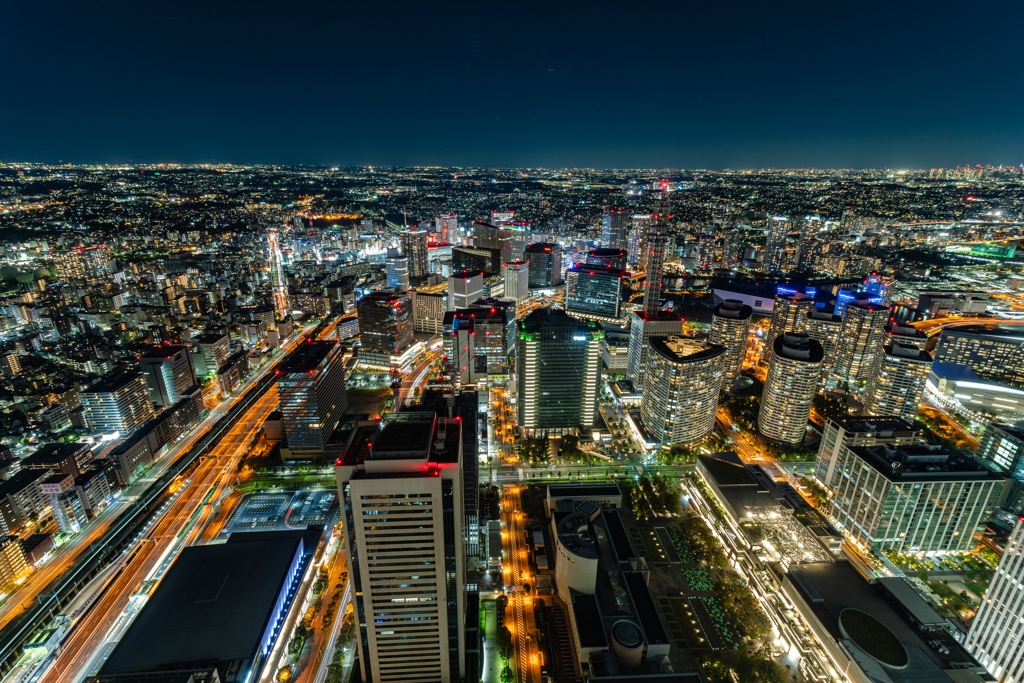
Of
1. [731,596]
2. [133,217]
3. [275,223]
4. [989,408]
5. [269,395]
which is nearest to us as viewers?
[731,596]

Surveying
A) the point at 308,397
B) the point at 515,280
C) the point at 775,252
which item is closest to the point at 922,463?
the point at 308,397

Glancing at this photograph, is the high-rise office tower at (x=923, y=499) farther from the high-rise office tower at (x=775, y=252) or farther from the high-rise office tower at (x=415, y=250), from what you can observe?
the high-rise office tower at (x=415, y=250)

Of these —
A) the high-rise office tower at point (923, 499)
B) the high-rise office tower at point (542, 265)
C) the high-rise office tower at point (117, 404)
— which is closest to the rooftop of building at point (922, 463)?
the high-rise office tower at point (923, 499)

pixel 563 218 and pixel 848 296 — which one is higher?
pixel 563 218

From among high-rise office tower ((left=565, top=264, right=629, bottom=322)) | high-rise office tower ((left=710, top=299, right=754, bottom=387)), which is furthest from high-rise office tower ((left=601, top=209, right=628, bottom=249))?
high-rise office tower ((left=710, top=299, right=754, bottom=387))

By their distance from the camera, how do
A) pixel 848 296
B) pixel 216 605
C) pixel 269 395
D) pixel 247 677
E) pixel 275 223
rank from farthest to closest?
pixel 275 223, pixel 848 296, pixel 269 395, pixel 216 605, pixel 247 677

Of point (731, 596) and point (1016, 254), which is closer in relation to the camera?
point (731, 596)

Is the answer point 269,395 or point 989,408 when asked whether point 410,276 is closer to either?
point 269,395

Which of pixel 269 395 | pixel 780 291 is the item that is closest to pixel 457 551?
pixel 269 395
